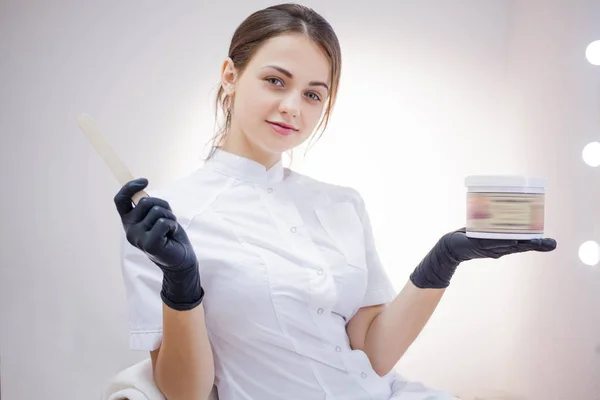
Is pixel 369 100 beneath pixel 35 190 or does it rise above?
above

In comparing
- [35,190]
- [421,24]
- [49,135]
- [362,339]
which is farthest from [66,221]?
[421,24]

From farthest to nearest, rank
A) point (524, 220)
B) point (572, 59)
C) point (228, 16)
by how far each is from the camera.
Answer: point (228, 16)
point (572, 59)
point (524, 220)

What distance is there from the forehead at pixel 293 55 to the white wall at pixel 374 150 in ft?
2.80

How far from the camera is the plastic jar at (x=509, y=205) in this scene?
1.20 meters

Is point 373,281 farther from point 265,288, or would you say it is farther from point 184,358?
point 184,358

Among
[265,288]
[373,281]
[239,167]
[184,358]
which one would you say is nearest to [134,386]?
[184,358]

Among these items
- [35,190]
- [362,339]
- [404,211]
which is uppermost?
[35,190]

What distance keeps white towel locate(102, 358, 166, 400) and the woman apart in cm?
2

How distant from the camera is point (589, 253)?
1.97 metres

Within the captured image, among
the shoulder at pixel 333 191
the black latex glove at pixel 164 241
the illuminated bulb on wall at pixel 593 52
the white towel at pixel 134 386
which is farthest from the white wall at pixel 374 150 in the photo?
the black latex glove at pixel 164 241

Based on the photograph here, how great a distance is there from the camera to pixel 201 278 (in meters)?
1.33

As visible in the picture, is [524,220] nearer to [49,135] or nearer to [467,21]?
[467,21]

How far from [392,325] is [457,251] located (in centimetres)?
27

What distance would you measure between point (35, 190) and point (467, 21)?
5.42 feet
